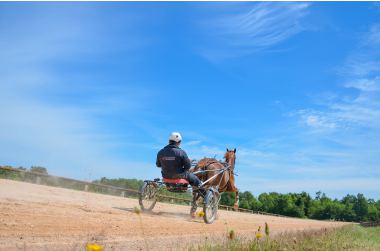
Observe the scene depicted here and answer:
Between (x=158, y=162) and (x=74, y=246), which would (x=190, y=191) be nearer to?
(x=158, y=162)

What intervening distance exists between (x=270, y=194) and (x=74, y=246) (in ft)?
477

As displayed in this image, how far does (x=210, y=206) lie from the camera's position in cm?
1229

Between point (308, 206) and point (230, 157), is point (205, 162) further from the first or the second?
point (308, 206)

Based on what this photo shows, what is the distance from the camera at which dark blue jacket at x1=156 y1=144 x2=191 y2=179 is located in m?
Result: 12.2

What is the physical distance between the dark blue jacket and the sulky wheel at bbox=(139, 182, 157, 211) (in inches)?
30.8

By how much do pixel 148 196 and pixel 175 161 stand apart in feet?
5.26

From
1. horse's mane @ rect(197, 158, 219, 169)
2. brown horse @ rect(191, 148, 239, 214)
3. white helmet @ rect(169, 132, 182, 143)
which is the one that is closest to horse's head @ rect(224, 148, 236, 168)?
brown horse @ rect(191, 148, 239, 214)

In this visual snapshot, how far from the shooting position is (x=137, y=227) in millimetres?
8727

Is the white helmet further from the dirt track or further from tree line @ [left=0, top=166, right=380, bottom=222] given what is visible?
tree line @ [left=0, top=166, right=380, bottom=222]

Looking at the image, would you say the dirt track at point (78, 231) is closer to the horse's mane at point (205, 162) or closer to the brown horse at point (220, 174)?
the brown horse at point (220, 174)

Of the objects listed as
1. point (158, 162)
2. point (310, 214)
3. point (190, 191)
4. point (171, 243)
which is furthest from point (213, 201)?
point (310, 214)

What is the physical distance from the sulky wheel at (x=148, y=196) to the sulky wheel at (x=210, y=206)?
171 cm

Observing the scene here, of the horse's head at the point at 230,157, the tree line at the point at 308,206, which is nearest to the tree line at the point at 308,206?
the tree line at the point at 308,206

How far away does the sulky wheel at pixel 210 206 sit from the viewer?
1179 centimetres
